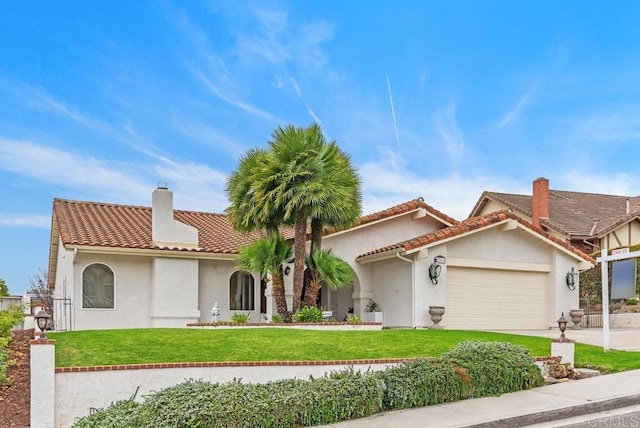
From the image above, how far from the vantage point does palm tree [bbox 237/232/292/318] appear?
58.7 ft

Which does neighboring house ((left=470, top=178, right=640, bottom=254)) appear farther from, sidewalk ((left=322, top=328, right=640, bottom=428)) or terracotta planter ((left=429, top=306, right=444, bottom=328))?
sidewalk ((left=322, top=328, right=640, bottom=428))

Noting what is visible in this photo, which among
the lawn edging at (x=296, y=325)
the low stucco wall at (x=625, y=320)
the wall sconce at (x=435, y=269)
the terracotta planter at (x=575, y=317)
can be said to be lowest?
the low stucco wall at (x=625, y=320)

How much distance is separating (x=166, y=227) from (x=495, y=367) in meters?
12.4

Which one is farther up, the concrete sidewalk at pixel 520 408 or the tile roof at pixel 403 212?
the tile roof at pixel 403 212

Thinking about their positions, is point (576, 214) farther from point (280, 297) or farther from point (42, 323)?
point (42, 323)

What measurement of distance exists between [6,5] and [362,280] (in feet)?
43.6

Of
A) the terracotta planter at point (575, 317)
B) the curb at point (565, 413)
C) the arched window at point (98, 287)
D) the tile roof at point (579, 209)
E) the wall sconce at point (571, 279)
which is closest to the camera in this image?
the curb at point (565, 413)

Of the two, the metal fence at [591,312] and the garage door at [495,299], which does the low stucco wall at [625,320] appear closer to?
the metal fence at [591,312]

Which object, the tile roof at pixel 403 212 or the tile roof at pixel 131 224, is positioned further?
the tile roof at pixel 403 212

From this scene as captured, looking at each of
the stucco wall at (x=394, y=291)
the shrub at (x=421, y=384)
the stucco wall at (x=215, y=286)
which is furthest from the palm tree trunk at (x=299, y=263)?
the shrub at (x=421, y=384)

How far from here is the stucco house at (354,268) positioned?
1856 cm

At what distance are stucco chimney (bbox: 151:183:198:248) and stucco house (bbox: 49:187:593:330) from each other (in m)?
0.03

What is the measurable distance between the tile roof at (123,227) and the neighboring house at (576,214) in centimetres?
1850

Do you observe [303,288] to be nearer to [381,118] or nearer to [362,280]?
[362,280]
